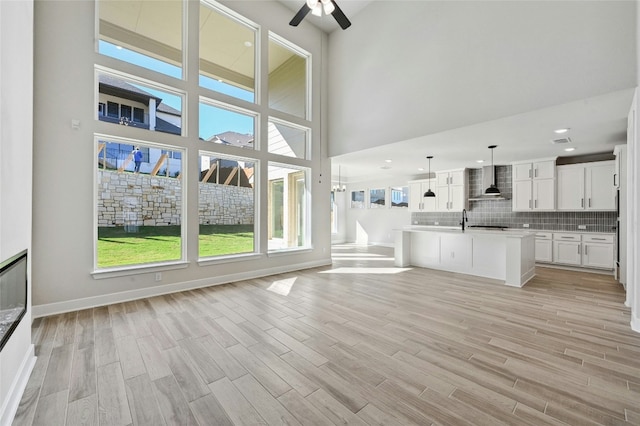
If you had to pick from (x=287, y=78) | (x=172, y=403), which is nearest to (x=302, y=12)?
(x=287, y=78)

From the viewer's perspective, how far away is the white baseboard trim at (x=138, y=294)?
3377mm

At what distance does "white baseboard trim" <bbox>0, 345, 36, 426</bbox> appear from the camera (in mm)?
1581

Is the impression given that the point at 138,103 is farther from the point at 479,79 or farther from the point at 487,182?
the point at 487,182

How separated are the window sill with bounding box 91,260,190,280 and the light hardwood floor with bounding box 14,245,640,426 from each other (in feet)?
1.48

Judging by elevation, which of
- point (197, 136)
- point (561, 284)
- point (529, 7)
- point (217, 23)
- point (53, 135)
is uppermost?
point (217, 23)

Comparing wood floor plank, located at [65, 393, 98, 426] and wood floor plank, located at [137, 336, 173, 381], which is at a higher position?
wood floor plank, located at [65, 393, 98, 426]

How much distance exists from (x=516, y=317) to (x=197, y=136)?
18.0ft

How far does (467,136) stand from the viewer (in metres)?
5.03

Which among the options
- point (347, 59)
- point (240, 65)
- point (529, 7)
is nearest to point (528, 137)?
point (529, 7)

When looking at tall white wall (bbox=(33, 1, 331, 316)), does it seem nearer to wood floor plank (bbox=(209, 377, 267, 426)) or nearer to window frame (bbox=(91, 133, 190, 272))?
window frame (bbox=(91, 133, 190, 272))

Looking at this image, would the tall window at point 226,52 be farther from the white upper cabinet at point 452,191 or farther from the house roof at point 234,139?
the white upper cabinet at point 452,191

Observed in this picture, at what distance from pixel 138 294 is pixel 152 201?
4.77ft

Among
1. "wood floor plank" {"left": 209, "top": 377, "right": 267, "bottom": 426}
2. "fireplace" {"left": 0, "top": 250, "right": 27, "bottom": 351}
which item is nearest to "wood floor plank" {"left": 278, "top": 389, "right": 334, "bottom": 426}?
"wood floor plank" {"left": 209, "top": 377, "right": 267, "bottom": 426}

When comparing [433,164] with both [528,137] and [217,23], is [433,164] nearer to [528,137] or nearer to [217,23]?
[528,137]
